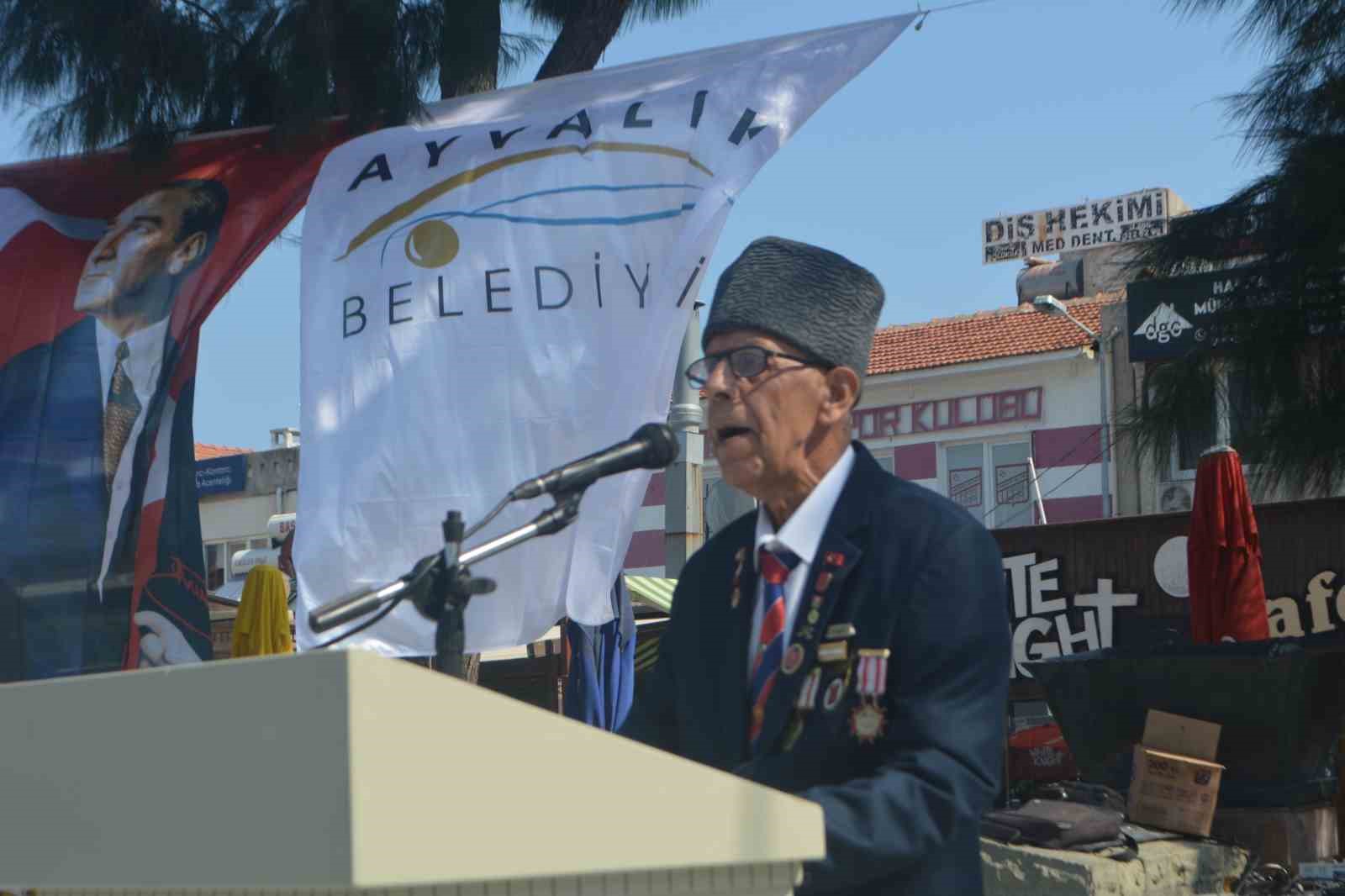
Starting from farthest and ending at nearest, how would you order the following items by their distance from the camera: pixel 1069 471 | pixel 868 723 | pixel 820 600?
pixel 1069 471, pixel 820 600, pixel 868 723

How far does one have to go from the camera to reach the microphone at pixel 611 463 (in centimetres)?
235

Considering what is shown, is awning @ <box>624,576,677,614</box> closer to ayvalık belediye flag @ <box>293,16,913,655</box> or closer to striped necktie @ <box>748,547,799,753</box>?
ayvalık belediye flag @ <box>293,16,913,655</box>

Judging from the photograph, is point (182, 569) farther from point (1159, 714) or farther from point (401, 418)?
point (1159, 714)

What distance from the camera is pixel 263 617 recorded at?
31.8ft

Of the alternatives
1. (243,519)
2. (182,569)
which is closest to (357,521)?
(182,569)

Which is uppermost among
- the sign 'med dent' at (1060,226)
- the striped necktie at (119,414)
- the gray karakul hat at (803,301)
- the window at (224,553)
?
the sign 'med dent' at (1060,226)

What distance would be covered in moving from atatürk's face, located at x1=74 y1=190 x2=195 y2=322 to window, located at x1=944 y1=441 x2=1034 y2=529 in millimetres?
25238

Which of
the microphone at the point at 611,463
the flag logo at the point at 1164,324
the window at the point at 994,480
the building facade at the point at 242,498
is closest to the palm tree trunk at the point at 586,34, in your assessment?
the flag logo at the point at 1164,324

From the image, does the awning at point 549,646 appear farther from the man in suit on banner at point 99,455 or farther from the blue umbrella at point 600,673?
the man in suit on banner at point 99,455

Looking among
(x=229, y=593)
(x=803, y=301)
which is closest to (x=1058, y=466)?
(x=229, y=593)

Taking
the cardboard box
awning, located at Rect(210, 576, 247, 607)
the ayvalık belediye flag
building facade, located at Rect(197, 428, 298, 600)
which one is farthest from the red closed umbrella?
building facade, located at Rect(197, 428, 298, 600)

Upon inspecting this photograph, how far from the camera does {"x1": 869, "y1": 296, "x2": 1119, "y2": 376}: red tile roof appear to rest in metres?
31.2

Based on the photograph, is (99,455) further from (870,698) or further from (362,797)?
(362,797)

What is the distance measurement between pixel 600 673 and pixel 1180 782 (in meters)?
3.38
